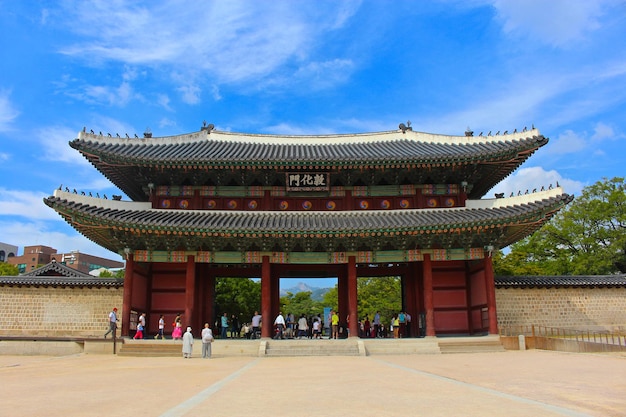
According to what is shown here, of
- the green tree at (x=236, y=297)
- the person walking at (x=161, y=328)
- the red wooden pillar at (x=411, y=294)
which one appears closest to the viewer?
the person walking at (x=161, y=328)

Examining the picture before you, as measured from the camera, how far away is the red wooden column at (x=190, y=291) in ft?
73.8

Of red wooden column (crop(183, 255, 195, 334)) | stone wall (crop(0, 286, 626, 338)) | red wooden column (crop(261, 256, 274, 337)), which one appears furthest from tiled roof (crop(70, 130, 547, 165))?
stone wall (crop(0, 286, 626, 338))

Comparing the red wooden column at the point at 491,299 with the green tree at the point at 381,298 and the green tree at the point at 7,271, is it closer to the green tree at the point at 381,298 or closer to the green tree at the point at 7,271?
the green tree at the point at 381,298

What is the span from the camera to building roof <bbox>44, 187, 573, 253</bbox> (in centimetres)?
2153

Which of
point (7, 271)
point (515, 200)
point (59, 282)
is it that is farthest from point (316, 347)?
point (7, 271)

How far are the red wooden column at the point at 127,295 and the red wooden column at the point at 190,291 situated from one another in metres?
2.44

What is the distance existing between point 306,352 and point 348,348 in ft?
5.80

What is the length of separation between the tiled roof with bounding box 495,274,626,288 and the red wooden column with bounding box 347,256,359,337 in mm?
7252

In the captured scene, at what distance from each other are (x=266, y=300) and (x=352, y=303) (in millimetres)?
3973

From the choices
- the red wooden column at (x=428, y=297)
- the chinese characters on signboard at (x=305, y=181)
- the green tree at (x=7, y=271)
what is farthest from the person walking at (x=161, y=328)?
the green tree at (x=7, y=271)

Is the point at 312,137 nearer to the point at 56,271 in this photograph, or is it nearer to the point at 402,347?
the point at 402,347

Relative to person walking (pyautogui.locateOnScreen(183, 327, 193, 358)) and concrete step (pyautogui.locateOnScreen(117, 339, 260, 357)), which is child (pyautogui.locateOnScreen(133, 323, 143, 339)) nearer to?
concrete step (pyautogui.locateOnScreen(117, 339, 260, 357))

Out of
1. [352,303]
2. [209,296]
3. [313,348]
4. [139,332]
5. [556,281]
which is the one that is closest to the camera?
[313,348]

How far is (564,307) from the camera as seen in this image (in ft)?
81.5
